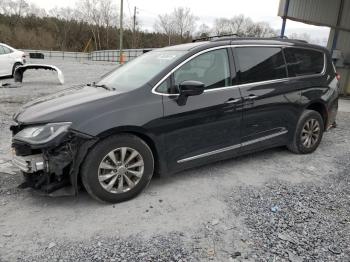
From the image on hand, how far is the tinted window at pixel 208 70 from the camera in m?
3.62

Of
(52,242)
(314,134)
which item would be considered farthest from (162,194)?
(314,134)

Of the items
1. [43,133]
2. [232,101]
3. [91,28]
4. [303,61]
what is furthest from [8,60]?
[91,28]

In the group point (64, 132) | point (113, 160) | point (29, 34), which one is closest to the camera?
point (64, 132)

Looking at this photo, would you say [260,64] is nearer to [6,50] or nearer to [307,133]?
[307,133]

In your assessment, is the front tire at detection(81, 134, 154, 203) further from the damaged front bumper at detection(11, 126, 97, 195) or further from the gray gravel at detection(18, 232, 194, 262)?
the gray gravel at detection(18, 232, 194, 262)

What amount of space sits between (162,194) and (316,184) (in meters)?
1.98

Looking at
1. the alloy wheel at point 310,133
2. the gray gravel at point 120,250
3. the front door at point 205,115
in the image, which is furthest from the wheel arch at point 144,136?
the alloy wheel at point 310,133

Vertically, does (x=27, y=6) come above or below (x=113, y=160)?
above

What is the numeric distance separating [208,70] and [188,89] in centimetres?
54

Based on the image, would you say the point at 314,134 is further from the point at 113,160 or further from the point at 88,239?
the point at 88,239

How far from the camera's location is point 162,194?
3.55 m

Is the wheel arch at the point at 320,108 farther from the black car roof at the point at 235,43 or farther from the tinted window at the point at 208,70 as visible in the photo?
the tinted window at the point at 208,70

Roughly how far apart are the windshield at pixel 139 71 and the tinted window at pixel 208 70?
A: 192 millimetres

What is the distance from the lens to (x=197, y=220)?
3.03 m
